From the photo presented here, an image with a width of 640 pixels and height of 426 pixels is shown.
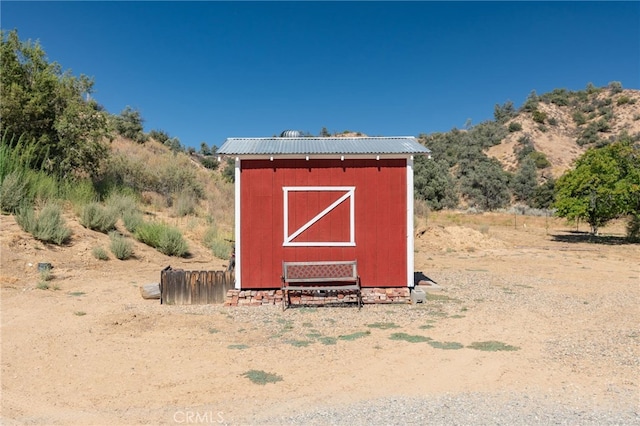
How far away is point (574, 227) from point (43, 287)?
33420 millimetres

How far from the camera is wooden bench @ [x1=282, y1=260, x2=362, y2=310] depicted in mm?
9648

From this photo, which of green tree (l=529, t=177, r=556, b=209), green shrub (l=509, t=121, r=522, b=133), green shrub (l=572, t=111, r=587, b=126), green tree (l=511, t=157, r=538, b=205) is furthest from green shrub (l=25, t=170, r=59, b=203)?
green shrub (l=572, t=111, r=587, b=126)

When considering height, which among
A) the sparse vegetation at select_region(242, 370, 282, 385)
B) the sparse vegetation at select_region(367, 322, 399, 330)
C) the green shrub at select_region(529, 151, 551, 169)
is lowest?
the sparse vegetation at select_region(242, 370, 282, 385)

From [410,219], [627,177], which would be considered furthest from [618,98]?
[410,219]

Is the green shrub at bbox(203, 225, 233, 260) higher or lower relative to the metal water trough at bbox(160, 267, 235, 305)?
higher

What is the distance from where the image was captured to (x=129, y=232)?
16.4m

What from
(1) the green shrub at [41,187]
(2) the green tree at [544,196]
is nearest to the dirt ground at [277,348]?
(1) the green shrub at [41,187]

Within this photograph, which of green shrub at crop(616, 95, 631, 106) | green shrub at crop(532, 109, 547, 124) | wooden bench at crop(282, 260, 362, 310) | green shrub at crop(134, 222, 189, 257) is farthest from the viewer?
green shrub at crop(532, 109, 547, 124)

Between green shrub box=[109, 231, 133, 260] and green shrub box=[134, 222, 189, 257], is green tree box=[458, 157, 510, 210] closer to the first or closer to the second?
green shrub box=[134, 222, 189, 257]

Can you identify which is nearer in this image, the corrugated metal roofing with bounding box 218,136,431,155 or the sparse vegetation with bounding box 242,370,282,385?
the sparse vegetation with bounding box 242,370,282,385

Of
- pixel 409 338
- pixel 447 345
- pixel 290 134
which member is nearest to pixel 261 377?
pixel 409 338

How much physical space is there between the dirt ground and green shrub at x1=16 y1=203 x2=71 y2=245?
1.11ft

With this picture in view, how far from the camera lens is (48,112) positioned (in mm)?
17406

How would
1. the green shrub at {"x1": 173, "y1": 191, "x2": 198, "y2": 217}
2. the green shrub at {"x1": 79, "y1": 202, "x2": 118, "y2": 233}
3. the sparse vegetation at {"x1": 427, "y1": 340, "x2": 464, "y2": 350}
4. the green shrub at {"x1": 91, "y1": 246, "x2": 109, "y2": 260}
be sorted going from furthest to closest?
the green shrub at {"x1": 173, "y1": 191, "x2": 198, "y2": 217} → the green shrub at {"x1": 79, "y1": 202, "x2": 118, "y2": 233} → the green shrub at {"x1": 91, "y1": 246, "x2": 109, "y2": 260} → the sparse vegetation at {"x1": 427, "y1": 340, "x2": 464, "y2": 350}
